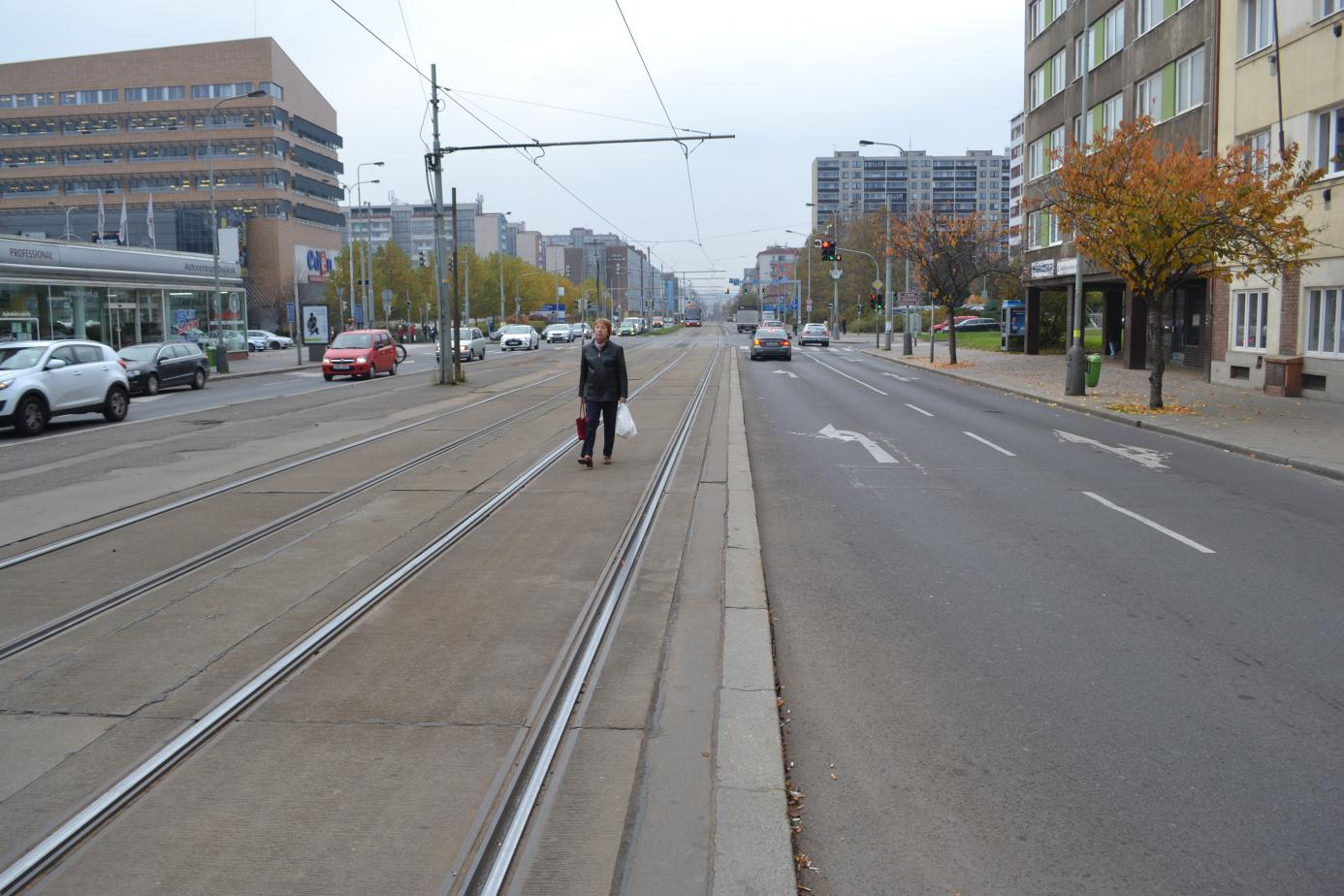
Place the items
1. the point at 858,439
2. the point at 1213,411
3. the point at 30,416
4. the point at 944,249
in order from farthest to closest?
the point at 944,249 → the point at 1213,411 → the point at 30,416 → the point at 858,439

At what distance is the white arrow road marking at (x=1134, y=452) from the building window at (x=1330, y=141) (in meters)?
9.48

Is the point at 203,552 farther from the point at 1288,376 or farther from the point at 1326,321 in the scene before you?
the point at 1326,321

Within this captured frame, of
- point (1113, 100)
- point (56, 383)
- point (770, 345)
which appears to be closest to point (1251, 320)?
point (1113, 100)

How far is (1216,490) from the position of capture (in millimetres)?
12266

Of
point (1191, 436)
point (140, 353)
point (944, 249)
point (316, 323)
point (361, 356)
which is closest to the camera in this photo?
point (1191, 436)

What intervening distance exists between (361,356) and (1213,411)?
25.0 metres

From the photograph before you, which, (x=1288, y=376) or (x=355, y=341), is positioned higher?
(x=355, y=341)

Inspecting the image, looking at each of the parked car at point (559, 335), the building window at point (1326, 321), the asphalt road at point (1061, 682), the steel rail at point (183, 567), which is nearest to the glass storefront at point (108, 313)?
the steel rail at point (183, 567)

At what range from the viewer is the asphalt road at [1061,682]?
4.02m

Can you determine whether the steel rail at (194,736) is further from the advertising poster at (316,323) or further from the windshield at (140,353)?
the advertising poster at (316,323)

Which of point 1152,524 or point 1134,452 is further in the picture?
point 1134,452

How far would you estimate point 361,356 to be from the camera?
35625 mm

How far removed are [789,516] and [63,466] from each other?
988cm

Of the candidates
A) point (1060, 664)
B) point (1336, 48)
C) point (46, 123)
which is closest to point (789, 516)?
point (1060, 664)
